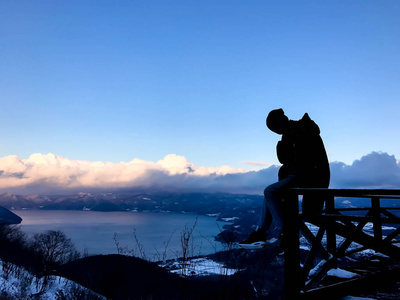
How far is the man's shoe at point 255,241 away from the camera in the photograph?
13.0 ft

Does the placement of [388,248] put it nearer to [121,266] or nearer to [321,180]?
[321,180]

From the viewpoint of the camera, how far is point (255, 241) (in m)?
4.04

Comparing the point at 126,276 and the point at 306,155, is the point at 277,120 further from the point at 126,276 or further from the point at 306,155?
the point at 126,276

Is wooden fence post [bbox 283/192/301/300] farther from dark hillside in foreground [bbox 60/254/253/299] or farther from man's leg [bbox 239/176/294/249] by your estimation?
dark hillside in foreground [bbox 60/254/253/299]

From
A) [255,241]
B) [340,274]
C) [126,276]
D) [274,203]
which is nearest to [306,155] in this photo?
[274,203]

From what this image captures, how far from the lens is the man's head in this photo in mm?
4004

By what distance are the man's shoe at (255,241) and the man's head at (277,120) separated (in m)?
1.61

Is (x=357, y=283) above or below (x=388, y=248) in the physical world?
below

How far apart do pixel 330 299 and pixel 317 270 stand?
4.56 feet

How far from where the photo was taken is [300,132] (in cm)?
379

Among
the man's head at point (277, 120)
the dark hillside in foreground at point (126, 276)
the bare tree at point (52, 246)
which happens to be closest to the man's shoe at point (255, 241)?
the man's head at point (277, 120)

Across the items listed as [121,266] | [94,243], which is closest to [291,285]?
[121,266]

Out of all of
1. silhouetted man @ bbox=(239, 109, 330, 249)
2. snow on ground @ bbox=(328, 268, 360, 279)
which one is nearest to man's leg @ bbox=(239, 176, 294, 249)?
silhouetted man @ bbox=(239, 109, 330, 249)

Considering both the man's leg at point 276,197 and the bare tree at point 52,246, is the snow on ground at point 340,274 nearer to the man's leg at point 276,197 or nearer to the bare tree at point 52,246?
the man's leg at point 276,197
